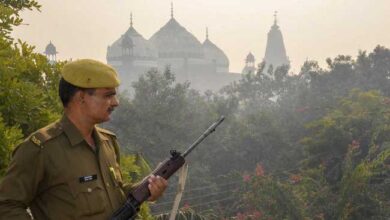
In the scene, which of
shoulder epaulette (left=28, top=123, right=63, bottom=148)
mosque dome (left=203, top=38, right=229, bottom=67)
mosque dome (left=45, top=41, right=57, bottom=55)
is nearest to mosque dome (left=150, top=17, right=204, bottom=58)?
mosque dome (left=203, top=38, right=229, bottom=67)

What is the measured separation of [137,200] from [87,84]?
25.8 inches

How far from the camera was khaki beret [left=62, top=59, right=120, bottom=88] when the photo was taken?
8.39ft

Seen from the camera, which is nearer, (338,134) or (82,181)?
(82,181)

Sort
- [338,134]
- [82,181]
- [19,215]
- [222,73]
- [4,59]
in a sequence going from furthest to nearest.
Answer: [222,73]
[338,134]
[4,59]
[82,181]
[19,215]

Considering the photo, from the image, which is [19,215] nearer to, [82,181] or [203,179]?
[82,181]

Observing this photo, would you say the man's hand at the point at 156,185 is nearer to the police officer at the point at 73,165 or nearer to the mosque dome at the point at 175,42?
the police officer at the point at 73,165

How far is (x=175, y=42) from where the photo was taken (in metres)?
81.2

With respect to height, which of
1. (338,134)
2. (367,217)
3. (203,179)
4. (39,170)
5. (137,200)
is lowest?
(203,179)

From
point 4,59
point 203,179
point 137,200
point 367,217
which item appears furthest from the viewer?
point 203,179

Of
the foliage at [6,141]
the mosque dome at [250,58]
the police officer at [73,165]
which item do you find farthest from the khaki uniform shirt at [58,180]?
the mosque dome at [250,58]

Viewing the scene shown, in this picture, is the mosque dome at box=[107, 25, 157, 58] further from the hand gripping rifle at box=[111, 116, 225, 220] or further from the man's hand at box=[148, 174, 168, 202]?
the man's hand at box=[148, 174, 168, 202]

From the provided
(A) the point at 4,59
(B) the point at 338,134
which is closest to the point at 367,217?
(B) the point at 338,134

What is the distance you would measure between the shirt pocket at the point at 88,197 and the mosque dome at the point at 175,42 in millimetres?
78534

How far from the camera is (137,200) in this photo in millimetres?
2660
